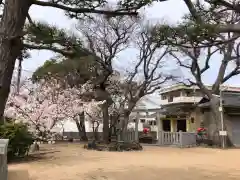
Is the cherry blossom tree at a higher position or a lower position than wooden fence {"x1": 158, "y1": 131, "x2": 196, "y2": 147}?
higher

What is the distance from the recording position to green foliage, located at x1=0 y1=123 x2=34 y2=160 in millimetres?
12898

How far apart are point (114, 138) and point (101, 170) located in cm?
1357

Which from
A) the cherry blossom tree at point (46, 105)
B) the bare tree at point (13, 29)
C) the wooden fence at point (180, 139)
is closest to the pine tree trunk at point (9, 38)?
the bare tree at point (13, 29)

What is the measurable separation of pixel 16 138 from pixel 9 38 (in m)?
8.75

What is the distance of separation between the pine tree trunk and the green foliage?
8.19 m

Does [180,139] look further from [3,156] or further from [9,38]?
[9,38]

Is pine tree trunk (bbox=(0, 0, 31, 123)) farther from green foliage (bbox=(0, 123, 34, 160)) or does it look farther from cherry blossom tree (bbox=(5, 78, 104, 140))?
cherry blossom tree (bbox=(5, 78, 104, 140))

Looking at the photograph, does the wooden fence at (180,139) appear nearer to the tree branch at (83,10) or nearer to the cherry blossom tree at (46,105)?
the cherry blossom tree at (46,105)

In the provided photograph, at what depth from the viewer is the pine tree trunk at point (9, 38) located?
493 cm

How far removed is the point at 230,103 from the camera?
23344 mm

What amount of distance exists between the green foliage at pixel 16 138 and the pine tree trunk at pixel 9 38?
8194 mm

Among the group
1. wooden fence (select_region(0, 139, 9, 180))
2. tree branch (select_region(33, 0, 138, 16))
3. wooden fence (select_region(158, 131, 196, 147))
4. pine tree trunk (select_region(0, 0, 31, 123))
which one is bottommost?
wooden fence (select_region(0, 139, 9, 180))

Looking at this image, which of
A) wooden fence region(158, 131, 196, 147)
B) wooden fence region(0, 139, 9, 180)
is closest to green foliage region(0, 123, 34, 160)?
wooden fence region(0, 139, 9, 180)

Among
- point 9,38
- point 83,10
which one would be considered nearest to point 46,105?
point 83,10
